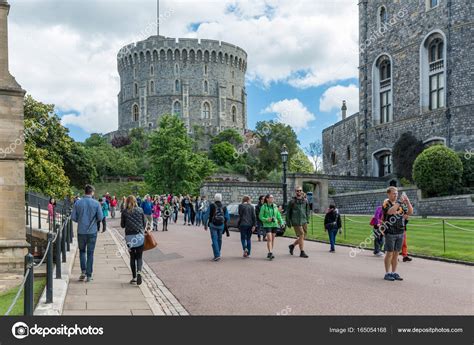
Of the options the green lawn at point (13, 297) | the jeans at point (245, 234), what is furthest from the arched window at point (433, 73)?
the green lawn at point (13, 297)

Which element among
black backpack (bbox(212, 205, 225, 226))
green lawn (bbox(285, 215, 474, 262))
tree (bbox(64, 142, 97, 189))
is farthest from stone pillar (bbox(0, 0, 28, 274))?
tree (bbox(64, 142, 97, 189))

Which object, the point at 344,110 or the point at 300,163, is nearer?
the point at 344,110

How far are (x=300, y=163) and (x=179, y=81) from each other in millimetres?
32506

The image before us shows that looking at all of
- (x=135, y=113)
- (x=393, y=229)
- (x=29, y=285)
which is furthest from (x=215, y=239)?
(x=135, y=113)

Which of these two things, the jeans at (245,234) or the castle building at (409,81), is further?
the castle building at (409,81)

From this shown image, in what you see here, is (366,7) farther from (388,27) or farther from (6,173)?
(6,173)

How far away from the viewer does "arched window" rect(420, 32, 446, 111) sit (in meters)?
39.5

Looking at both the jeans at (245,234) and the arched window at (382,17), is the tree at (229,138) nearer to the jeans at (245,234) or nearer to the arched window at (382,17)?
the arched window at (382,17)

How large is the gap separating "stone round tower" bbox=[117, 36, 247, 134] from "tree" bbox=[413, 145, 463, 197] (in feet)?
212

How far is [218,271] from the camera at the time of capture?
40.5ft

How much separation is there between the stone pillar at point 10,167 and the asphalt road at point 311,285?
418cm

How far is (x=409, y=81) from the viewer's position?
4241cm

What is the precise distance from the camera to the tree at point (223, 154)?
78.6m

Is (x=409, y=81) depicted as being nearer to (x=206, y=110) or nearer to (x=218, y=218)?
(x=218, y=218)
